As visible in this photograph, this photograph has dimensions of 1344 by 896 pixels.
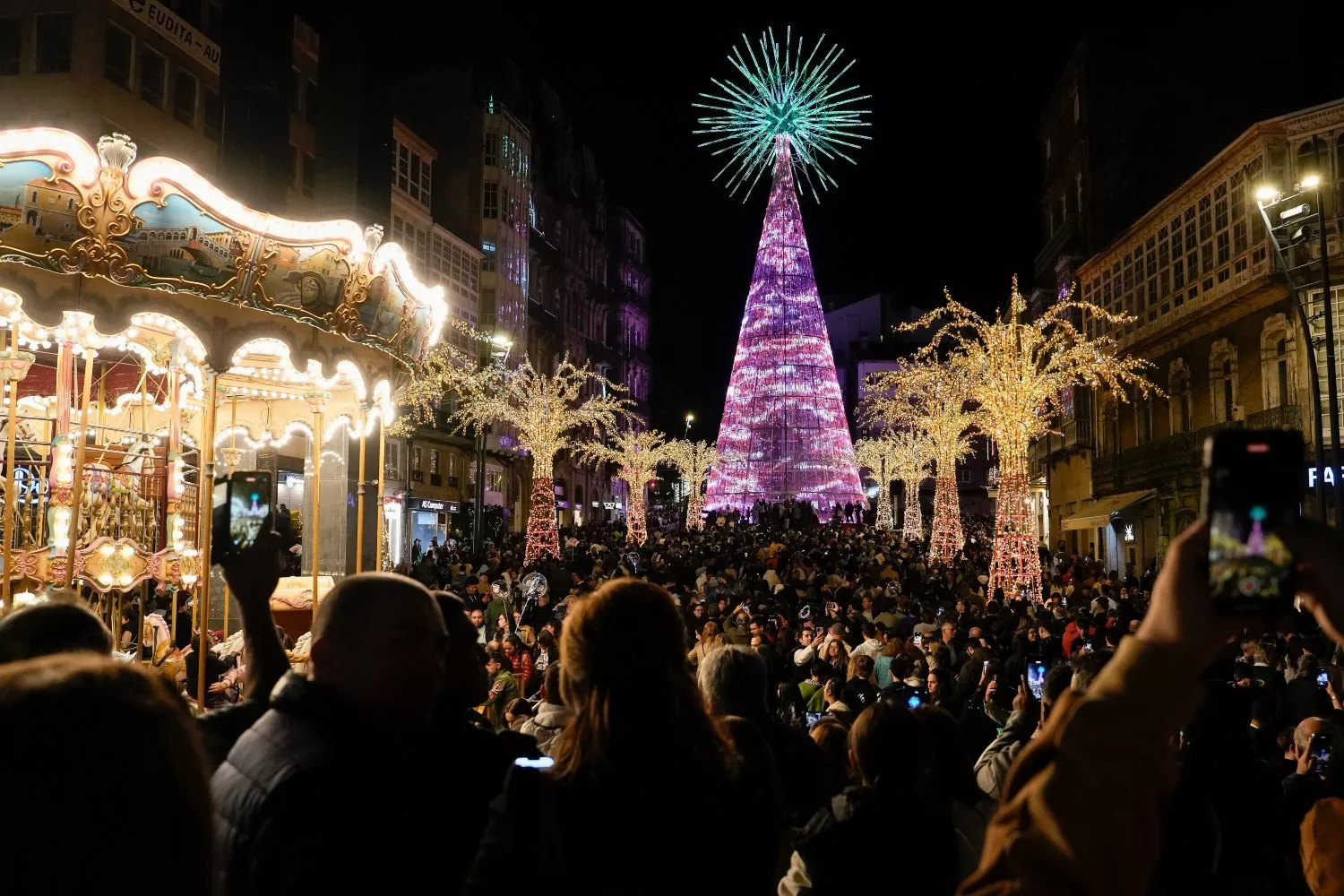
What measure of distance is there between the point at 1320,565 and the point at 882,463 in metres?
73.1

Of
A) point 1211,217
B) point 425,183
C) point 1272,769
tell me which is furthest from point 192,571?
point 425,183

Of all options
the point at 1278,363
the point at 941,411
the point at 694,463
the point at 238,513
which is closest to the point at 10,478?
the point at 238,513

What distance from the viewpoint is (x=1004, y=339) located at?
69.6 ft

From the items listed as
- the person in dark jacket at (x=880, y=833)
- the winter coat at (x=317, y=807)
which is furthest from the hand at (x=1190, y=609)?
the person in dark jacket at (x=880, y=833)

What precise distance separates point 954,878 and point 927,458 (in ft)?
186

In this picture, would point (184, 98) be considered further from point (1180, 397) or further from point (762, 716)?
point (1180, 397)

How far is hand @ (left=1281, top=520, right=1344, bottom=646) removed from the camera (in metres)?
1.44

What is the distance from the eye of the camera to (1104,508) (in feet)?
133

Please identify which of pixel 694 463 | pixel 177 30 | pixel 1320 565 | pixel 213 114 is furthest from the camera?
pixel 694 463

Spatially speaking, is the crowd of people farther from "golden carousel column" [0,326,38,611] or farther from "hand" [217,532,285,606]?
"golden carousel column" [0,326,38,611]

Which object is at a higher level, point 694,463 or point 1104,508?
point 694,463

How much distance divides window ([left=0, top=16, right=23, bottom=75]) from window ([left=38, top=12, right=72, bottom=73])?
18.7 inches

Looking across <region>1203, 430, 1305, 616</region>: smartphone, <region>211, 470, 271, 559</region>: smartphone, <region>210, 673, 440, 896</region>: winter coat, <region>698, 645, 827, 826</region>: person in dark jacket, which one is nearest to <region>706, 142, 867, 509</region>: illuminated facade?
<region>698, 645, 827, 826</region>: person in dark jacket

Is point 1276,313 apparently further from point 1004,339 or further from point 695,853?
point 695,853
